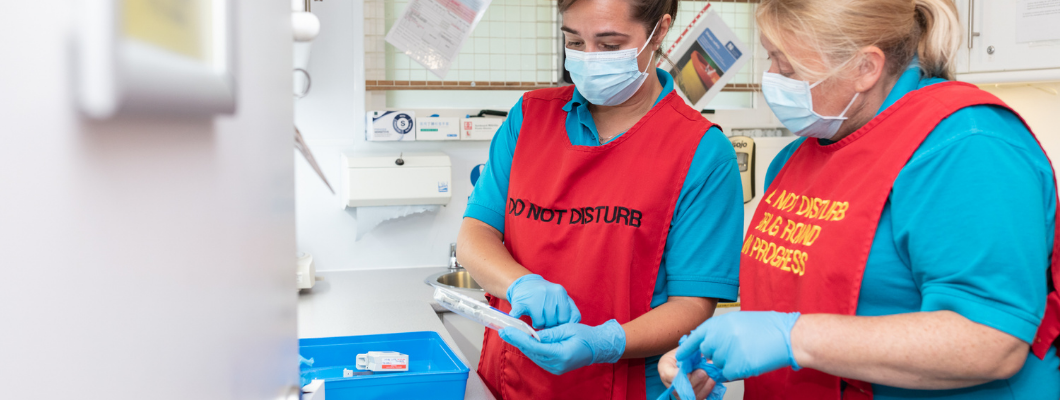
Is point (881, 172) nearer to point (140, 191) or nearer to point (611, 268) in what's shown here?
point (611, 268)

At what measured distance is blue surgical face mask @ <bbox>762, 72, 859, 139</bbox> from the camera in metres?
1.01

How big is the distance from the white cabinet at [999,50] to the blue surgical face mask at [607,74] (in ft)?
4.60

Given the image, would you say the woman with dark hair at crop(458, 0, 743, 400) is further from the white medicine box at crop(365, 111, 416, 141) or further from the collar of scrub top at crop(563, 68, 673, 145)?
the white medicine box at crop(365, 111, 416, 141)

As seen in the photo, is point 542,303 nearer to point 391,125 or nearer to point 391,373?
point 391,373

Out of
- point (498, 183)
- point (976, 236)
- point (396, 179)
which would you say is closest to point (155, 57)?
point (976, 236)

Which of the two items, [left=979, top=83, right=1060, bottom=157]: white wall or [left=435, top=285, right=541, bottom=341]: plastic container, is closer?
[left=435, top=285, right=541, bottom=341]: plastic container

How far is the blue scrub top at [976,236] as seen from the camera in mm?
752

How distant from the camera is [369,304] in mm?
2141

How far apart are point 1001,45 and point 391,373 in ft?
6.64

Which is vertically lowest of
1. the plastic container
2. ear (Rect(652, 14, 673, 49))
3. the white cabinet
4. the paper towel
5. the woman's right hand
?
the woman's right hand

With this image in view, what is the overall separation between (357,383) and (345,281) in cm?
142

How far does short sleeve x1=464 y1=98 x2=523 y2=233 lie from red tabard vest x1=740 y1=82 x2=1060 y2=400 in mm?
473

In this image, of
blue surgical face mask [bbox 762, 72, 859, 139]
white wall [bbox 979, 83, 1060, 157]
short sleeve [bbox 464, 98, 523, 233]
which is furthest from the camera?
white wall [bbox 979, 83, 1060, 157]

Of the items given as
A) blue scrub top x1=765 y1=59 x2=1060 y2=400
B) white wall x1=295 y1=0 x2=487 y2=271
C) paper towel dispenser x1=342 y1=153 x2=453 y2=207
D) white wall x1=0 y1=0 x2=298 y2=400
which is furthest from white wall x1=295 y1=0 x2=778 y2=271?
white wall x1=0 y1=0 x2=298 y2=400
